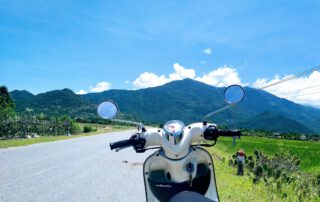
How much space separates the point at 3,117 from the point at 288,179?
26212mm

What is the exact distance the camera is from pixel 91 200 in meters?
6.65

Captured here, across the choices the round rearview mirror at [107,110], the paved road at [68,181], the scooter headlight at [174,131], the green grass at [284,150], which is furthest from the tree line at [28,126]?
the scooter headlight at [174,131]

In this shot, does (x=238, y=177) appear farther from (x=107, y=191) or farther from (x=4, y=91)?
(x=4, y=91)

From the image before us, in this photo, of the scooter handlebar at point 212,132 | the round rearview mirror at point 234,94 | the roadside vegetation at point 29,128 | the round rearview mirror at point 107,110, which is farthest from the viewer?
the roadside vegetation at point 29,128

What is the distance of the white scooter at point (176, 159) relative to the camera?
256 centimetres

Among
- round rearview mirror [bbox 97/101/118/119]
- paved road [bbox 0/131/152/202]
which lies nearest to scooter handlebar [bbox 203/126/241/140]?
round rearview mirror [bbox 97/101/118/119]

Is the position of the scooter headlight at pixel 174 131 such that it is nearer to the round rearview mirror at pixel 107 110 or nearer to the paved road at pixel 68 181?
the round rearview mirror at pixel 107 110

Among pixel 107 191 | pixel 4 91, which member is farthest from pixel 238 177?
pixel 4 91

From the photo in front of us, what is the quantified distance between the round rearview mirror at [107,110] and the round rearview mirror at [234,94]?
105 cm

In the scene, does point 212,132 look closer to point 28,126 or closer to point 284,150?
point 284,150

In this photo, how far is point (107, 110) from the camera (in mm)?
3318

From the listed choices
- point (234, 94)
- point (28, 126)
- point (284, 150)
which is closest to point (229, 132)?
point (234, 94)

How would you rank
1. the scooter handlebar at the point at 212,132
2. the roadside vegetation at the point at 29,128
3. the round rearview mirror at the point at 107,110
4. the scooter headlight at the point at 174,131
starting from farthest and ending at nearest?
1. the roadside vegetation at the point at 29,128
2. the round rearview mirror at the point at 107,110
3. the scooter handlebar at the point at 212,132
4. the scooter headlight at the point at 174,131

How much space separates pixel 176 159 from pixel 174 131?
209 mm
